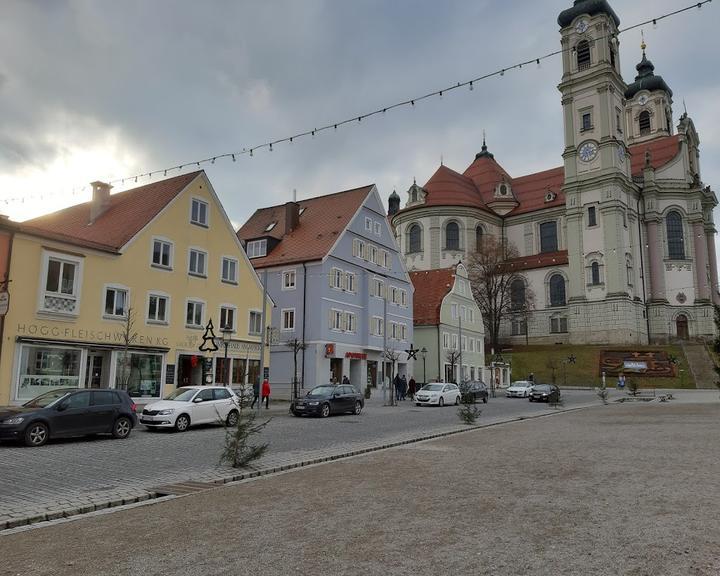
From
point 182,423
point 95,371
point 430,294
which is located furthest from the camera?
point 430,294

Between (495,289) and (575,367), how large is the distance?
14511mm

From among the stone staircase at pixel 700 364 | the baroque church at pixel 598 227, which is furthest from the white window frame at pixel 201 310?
the baroque church at pixel 598 227

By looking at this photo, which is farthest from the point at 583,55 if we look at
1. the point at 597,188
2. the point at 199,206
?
the point at 199,206

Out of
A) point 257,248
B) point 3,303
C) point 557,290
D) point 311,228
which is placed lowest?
point 3,303

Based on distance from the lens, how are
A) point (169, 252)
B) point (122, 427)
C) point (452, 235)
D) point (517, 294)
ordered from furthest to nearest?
point (452, 235)
point (517, 294)
point (169, 252)
point (122, 427)

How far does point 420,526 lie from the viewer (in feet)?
23.6

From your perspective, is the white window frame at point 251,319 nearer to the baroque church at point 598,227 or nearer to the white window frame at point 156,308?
the white window frame at point 156,308

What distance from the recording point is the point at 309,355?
41125 millimetres

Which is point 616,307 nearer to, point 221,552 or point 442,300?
point 442,300

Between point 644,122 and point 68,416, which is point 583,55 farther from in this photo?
point 68,416

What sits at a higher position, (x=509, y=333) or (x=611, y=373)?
(x=509, y=333)

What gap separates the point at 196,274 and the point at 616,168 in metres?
63.2

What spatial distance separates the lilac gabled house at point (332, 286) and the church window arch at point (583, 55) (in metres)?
49.5

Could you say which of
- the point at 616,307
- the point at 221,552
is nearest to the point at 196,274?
the point at 221,552
